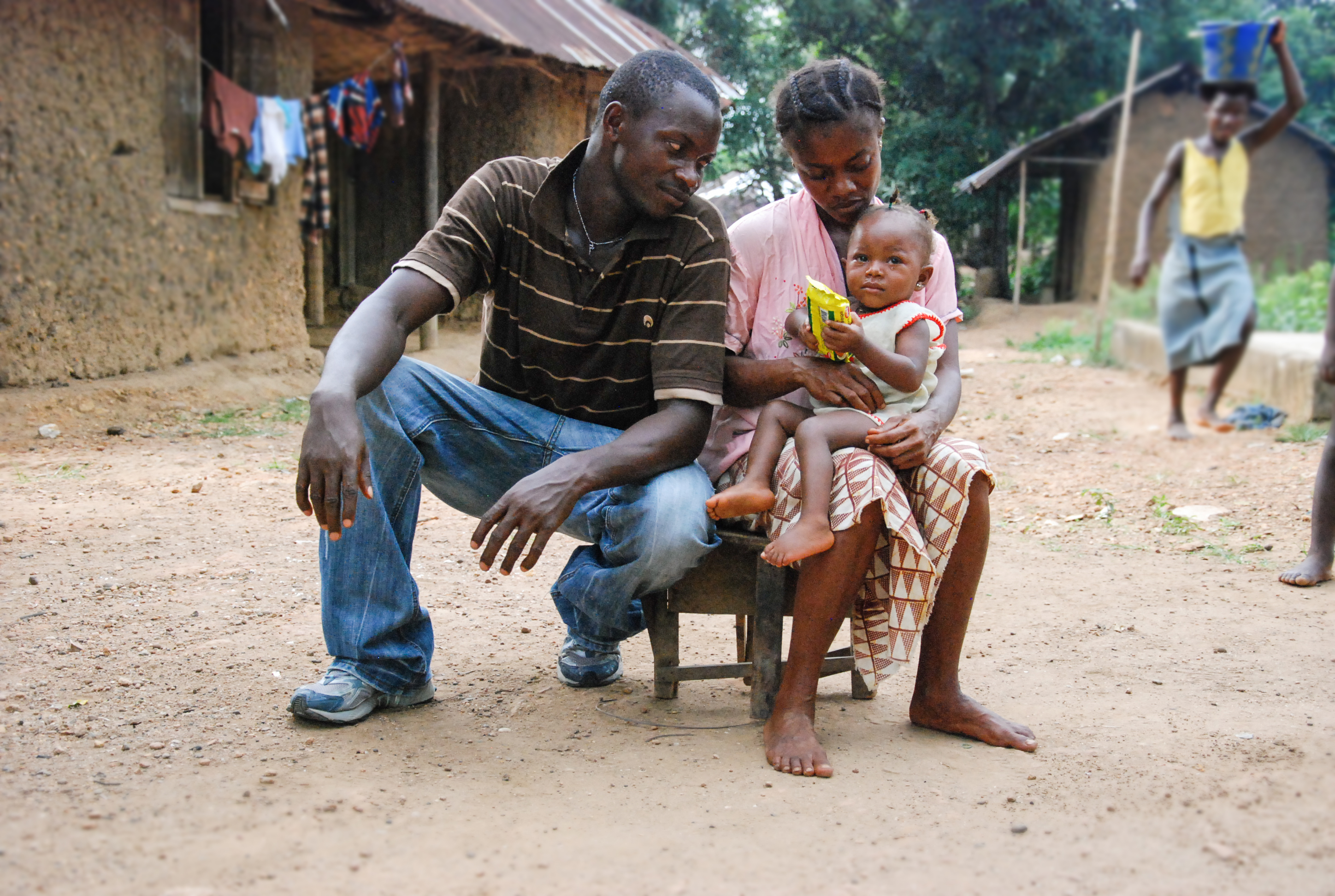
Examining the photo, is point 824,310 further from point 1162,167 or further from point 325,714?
point 1162,167

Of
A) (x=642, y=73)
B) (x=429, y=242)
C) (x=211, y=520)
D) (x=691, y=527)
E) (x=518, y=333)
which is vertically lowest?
(x=211, y=520)

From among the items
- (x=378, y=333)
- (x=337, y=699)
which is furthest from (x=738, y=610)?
(x=378, y=333)

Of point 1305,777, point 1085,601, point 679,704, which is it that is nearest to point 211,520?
point 679,704

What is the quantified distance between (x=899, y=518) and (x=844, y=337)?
403 millimetres

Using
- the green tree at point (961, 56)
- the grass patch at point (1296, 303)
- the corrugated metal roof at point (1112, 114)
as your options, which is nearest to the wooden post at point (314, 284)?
the grass patch at point (1296, 303)

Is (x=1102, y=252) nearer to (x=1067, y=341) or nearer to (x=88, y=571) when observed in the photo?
(x=1067, y=341)

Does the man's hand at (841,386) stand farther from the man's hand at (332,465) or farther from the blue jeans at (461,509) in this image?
the man's hand at (332,465)

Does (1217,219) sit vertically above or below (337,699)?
above

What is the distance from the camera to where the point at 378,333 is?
2324 mm

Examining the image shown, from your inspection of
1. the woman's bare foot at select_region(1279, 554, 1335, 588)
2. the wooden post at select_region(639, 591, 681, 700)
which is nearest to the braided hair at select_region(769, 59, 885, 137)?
the wooden post at select_region(639, 591, 681, 700)

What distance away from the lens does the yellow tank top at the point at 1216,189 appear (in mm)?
7121

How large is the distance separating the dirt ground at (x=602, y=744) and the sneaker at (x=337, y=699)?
5cm

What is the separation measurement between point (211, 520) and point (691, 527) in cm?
265

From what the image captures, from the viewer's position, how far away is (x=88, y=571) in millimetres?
3531
